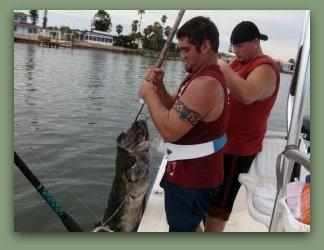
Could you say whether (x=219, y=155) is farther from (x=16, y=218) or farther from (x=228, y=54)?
(x=16, y=218)

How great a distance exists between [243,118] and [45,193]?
3.45 ft

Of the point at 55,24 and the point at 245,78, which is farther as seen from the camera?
the point at 55,24

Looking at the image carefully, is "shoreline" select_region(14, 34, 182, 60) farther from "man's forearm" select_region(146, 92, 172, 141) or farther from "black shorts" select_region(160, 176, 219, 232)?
"black shorts" select_region(160, 176, 219, 232)

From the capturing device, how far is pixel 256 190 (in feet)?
7.53

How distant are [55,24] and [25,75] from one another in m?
0.41

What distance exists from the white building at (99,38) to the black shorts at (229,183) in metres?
1.01

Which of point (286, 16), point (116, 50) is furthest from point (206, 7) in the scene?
point (116, 50)

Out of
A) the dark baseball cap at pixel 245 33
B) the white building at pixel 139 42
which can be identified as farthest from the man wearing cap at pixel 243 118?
the white building at pixel 139 42

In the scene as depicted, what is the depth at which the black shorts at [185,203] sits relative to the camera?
6.08 feet

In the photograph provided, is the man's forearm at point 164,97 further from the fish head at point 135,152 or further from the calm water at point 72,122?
the calm water at point 72,122

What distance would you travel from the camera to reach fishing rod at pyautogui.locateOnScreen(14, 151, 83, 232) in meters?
2.06

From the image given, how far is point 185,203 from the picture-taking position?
1864mm

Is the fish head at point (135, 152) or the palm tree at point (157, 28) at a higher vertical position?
the palm tree at point (157, 28)

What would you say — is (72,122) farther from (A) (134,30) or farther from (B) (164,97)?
(B) (164,97)
